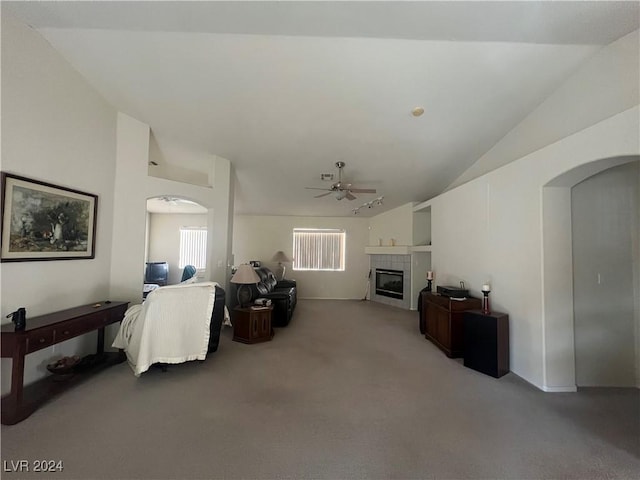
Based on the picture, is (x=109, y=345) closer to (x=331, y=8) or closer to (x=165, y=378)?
(x=165, y=378)

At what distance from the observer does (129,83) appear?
3031mm

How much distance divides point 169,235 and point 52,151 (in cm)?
565

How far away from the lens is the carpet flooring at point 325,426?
5.57 ft

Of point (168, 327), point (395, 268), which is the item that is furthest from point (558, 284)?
point (168, 327)

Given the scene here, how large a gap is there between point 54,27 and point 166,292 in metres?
2.81

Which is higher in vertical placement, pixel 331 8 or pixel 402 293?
pixel 331 8

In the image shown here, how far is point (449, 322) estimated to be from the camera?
355 centimetres

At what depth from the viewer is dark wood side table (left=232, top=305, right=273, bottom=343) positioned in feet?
13.0

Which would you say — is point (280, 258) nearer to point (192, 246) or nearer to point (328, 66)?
point (192, 246)

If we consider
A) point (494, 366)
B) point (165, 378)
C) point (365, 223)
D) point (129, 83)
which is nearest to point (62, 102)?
point (129, 83)

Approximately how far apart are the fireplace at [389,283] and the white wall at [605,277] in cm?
403

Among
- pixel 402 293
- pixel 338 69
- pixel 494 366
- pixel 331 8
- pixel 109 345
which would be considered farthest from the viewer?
pixel 402 293

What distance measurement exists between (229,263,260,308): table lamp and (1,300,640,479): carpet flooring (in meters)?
1.19

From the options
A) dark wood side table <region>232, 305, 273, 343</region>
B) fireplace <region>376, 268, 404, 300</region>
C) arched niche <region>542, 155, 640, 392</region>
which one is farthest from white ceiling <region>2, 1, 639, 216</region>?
fireplace <region>376, 268, 404, 300</region>
